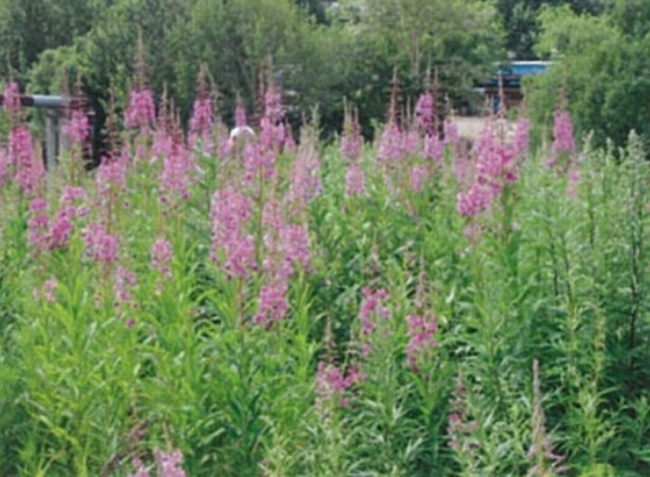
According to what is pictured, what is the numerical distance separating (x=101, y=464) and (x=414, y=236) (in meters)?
2.13

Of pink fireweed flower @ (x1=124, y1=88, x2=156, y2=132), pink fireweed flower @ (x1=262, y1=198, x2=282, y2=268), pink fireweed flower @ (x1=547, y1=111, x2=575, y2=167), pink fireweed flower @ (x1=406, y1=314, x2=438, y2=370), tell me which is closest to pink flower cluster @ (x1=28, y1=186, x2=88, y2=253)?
pink fireweed flower @ (x1=262, y1=198, x2=282, y2=268)

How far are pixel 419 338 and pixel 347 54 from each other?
24.3 meters

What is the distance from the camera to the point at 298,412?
4.29 m

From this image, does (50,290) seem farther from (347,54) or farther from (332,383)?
(347,54)

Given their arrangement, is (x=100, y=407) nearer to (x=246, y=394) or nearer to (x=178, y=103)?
(x=246, y=394)

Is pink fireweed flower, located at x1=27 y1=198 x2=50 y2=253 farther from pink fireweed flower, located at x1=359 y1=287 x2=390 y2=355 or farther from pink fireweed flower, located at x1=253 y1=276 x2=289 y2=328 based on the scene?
pink fireweed flower, located at x1=359 y1=287 x2=390 y2=355

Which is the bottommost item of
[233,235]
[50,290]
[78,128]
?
[50,290]

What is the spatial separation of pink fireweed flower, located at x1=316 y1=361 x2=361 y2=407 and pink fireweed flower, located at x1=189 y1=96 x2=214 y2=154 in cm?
258

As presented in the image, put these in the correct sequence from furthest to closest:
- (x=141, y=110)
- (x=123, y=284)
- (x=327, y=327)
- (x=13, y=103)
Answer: (x=141, y=110) < (x=13, y=103) < (x=123, y=284) < (x=327, y=327)

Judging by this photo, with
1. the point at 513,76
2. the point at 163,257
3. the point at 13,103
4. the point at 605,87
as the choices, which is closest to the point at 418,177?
the point at 163,257

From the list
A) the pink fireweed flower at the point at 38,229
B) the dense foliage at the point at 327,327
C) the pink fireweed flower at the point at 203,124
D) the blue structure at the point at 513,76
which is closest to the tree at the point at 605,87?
the blue structure at the point at 513,76

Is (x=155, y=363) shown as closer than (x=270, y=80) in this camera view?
Yes

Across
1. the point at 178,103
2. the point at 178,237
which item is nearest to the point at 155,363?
the point at 178,237

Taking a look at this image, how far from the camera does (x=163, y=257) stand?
16.1 feet
